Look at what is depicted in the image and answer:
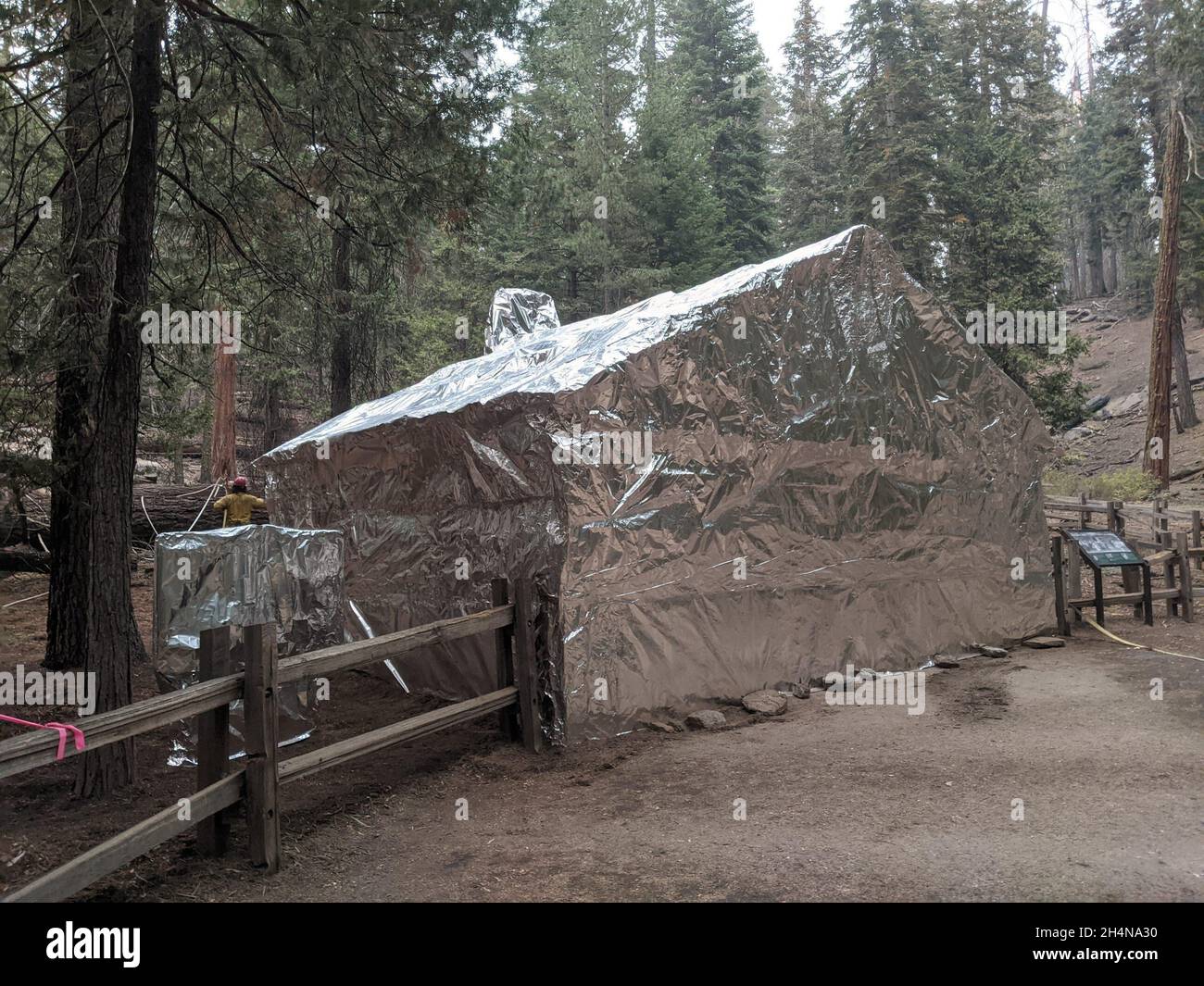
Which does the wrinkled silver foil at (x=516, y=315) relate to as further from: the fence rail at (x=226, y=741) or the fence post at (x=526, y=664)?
the fence rail at (x=226, y=741)

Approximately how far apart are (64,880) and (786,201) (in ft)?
117

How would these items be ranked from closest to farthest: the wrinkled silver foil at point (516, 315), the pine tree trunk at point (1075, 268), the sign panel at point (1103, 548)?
the sign panel at point (1103, 548) < the wrinkled silver foil at point (516, 315) < the pine tree trunk at point (1075, 268)

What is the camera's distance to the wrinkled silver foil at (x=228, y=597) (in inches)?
260

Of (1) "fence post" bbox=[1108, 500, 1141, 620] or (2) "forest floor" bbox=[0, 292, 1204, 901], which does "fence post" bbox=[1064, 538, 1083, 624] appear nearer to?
(1) "fence post" bbox=[1108, 500, 1141, 620]

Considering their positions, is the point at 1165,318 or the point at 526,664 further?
the point at 1165,318

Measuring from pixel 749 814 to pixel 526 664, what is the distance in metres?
1.96

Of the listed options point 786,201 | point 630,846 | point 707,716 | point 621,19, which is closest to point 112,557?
point 630,846

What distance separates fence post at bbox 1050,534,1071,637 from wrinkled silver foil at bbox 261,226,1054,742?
0.11 m

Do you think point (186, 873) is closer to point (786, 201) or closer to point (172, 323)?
point (172, 323)

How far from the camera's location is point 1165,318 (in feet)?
54.3

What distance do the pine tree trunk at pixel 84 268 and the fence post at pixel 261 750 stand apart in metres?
1.75

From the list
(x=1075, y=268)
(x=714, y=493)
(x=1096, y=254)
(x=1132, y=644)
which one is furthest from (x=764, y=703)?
(x=1075, y=268)

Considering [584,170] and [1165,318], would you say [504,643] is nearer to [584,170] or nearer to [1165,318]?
[1165,318]

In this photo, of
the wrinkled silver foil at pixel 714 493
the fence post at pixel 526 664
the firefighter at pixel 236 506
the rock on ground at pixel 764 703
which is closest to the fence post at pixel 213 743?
the fence post at pixel 526 664
